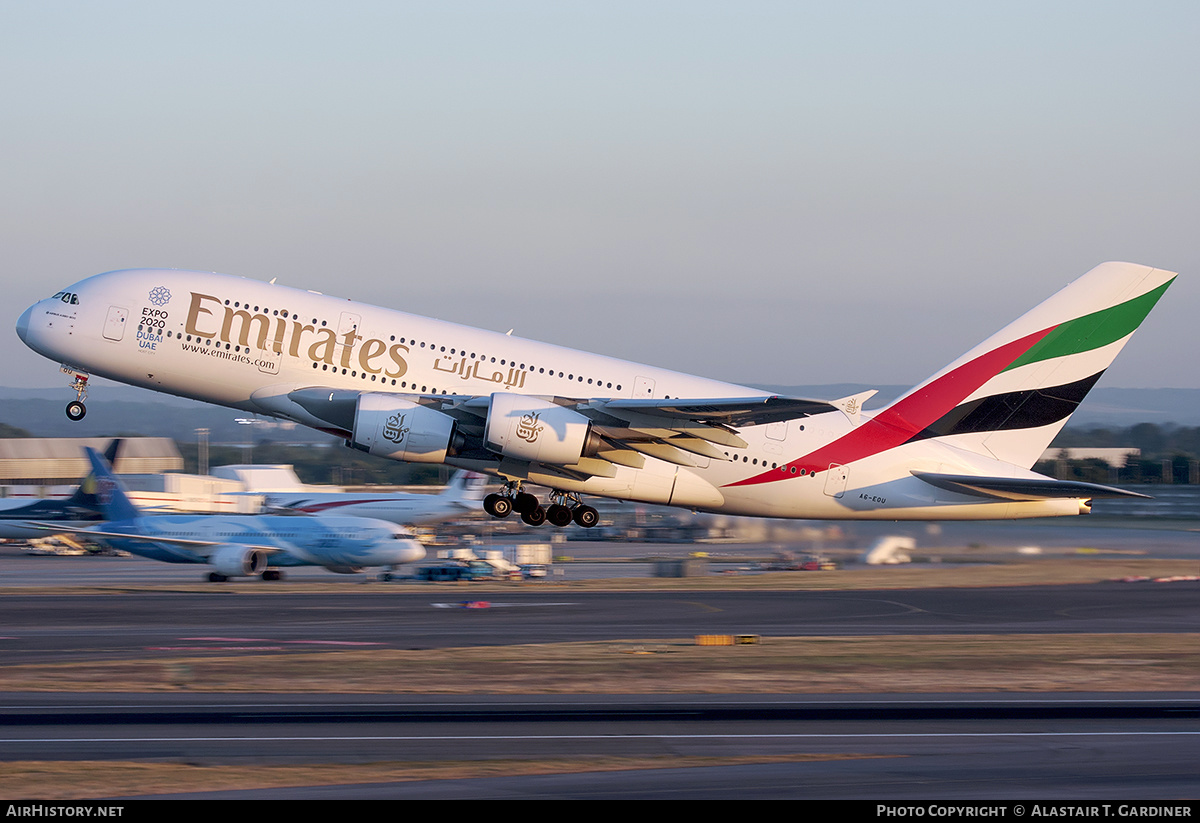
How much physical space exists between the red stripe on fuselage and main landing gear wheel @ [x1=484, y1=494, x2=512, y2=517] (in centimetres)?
633

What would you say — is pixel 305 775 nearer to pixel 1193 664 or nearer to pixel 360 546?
pixel 1193 664

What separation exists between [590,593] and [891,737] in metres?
28.3

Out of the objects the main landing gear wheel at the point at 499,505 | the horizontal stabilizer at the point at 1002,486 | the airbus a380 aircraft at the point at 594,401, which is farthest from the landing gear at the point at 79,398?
the horizontal stabilizer at the point at 1002,486

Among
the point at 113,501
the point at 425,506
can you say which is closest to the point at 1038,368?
the point at 113,501

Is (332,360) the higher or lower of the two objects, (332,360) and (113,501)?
the higher

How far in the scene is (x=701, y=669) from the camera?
88.6ft

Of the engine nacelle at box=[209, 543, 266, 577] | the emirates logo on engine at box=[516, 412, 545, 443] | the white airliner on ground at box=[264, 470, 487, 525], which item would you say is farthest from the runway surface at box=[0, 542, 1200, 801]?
the white airliner on ground at box=[264, 470, 487, 525]

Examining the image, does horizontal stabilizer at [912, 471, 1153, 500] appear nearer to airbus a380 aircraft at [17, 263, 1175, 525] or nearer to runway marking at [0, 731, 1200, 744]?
airbus a380 aircraft at [17, 263, 1175, 525]

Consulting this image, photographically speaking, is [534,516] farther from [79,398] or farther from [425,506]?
[425,506]

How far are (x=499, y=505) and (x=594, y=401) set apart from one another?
16.2 ft

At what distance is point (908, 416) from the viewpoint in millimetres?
34875

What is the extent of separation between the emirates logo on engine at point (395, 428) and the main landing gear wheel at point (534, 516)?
5596mm

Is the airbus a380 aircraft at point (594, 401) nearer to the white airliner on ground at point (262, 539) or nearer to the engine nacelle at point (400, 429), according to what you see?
the engine nacelle at point (400, 429)

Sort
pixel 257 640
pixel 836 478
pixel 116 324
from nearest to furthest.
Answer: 1. pixel 116 324
2. pixel 257 640
3. pixel 836 478
